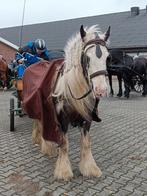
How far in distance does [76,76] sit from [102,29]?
865 inches

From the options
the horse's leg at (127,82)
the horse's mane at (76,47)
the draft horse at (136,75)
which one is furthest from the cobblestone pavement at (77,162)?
the draft horse at (136,75)

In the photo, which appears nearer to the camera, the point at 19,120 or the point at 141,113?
the point at 19,120

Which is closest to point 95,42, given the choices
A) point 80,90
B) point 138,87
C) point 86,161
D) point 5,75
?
point 80,90

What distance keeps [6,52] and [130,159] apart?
66.7ft

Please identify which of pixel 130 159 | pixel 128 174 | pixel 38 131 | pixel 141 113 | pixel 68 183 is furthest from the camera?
pixel 141 113

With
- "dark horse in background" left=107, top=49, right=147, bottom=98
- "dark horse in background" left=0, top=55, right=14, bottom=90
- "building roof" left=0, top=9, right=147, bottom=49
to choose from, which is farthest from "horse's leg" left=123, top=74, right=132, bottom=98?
"building roof" left=0, top=9, right=147, bottom=49

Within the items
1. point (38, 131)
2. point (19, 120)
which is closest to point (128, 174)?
point (38, 131)

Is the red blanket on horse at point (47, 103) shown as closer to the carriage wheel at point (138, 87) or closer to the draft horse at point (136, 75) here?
the draft horse at point (136, 75)

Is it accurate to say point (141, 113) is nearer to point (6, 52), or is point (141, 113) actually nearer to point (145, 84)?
point (145, 84)

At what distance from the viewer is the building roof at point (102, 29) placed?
2544 cm

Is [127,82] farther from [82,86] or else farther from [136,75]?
[82,86]

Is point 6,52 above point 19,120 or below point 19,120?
above

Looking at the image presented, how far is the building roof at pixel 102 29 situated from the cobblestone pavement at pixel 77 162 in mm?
17577

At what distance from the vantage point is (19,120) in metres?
8.00
